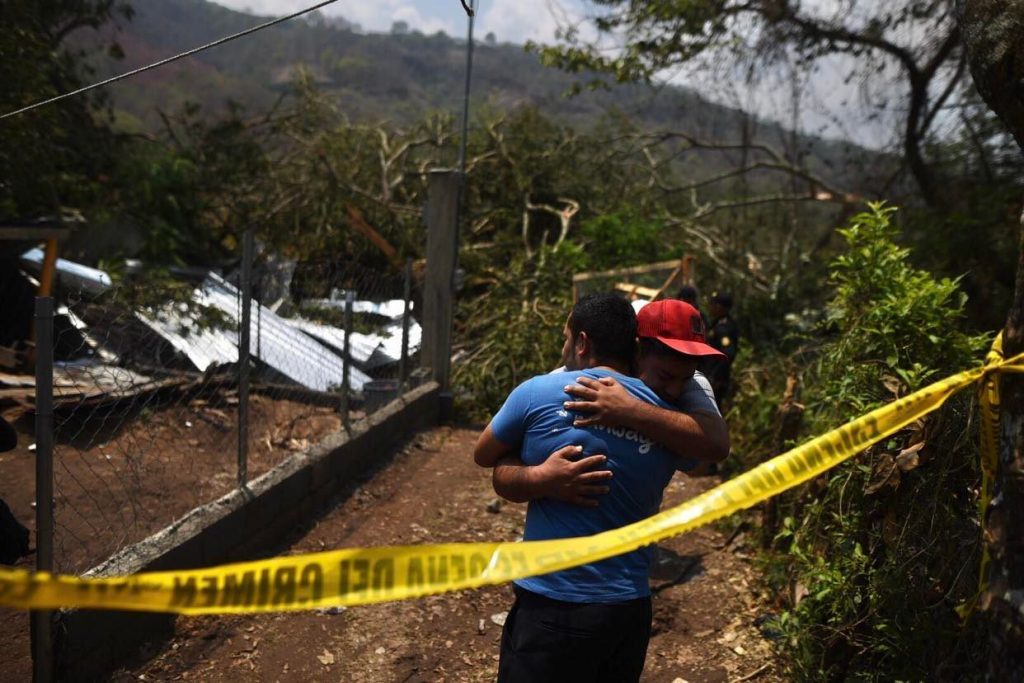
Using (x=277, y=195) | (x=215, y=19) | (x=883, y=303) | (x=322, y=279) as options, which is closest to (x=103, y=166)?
(x=277, y=195)

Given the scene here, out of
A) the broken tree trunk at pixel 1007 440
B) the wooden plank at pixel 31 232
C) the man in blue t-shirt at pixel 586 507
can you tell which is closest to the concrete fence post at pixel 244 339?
the man in blue t-shirt at pixel 586 507

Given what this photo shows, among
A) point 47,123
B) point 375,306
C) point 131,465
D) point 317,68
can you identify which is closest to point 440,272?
point 375,306

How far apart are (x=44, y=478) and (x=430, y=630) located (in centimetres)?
192

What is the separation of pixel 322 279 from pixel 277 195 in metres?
5.22

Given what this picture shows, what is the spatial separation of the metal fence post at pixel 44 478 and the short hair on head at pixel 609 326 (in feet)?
6.13

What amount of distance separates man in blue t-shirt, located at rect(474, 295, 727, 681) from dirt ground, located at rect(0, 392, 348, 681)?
223 cm

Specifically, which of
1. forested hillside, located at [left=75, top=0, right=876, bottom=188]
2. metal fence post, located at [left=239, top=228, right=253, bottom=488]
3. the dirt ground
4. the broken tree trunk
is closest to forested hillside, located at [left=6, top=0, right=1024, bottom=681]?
the broken tree trunk

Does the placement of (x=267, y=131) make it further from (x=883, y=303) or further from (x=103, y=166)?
(x=883, y=303)

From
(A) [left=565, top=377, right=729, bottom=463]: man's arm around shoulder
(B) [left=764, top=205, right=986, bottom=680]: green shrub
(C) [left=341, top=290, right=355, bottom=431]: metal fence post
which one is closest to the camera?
(A) [left=565, top=377, right=729, bottom=463]: man's arm around shoulder

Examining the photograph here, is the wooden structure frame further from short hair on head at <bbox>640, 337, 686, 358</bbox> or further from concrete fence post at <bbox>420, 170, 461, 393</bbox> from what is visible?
short hair on head at <bbox>640, 337, 686, 358</bbox>

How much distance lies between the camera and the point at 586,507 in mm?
2059

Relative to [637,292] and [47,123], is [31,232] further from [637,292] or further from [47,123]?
[637,292]

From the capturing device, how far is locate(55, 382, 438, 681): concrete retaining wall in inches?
125

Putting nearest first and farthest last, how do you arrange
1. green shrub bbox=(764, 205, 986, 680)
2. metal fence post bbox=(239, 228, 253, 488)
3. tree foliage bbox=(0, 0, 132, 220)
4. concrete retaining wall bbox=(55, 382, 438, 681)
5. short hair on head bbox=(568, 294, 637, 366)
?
short hair on head bbox=(568, 294, 637, 366)
green shrub bbox=(764, 205, 986, 680)
concrete retaining wall bbox=(55, 382, 438, 681)
metal fence post bbox=(239, 228, 253, 488)
tree foliage bbox=(0, 0, 132, 220)
